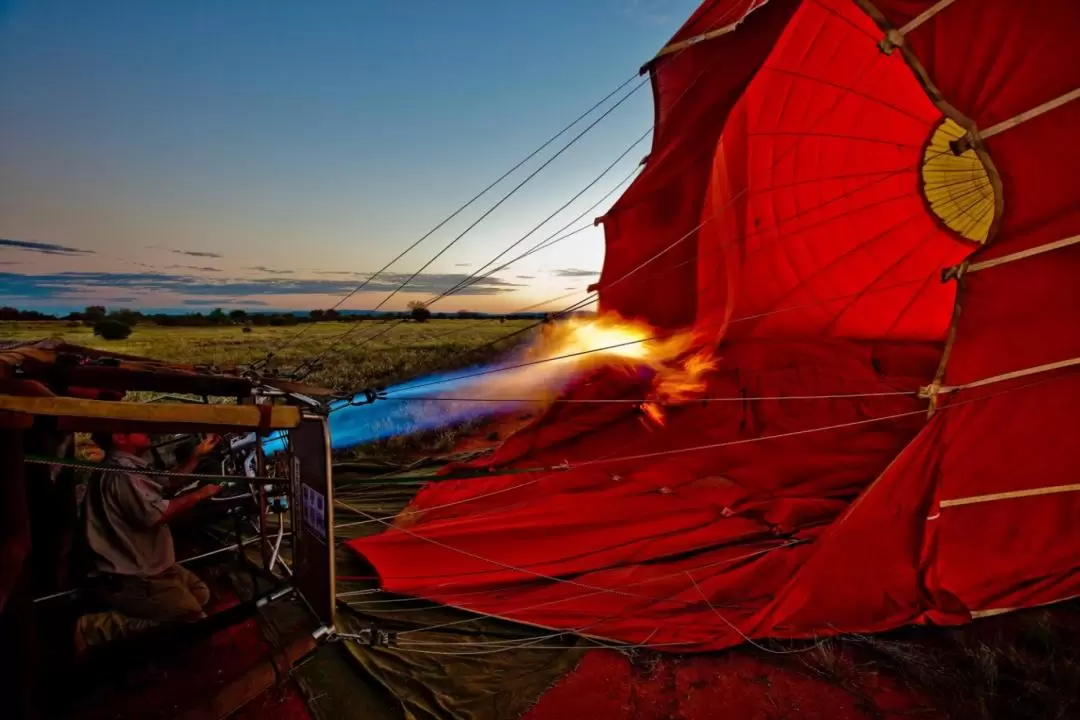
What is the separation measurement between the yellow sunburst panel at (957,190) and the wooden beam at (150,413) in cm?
714

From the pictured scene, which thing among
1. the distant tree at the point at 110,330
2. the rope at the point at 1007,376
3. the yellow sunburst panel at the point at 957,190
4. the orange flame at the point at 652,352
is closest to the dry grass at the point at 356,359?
the distant tree at the point at 110,330

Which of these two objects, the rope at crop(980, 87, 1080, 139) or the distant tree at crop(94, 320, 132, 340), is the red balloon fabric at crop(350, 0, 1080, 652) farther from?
the distant tree at crop(94, 320, 132, 340)

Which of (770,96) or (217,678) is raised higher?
(770,96)

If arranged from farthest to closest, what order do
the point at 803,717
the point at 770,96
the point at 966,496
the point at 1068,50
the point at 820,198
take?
the point at 820,198
the point at 770,96
the point at 966,496
the point at 1068,50
the point at 803,717

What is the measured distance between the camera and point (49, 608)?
317 centimetres

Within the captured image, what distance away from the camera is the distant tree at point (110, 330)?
19420mm

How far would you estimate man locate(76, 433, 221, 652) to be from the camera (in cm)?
286

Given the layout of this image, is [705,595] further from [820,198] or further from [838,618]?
[820,198]

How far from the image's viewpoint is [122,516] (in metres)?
2.91

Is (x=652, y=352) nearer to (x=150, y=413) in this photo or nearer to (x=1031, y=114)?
(x=1031, y=114)

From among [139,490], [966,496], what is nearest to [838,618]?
[966,496]

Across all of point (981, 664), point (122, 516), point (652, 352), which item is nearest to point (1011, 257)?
point (981, 664)

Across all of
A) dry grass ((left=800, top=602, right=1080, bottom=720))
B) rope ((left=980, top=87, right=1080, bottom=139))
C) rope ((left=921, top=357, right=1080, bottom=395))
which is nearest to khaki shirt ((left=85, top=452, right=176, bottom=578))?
dry grass ((left=800, top=602, right=1080, bottom=720))

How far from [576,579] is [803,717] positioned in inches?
59.2
